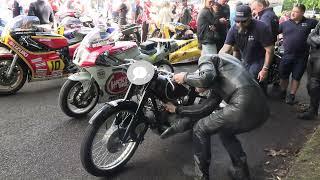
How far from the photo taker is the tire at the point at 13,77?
6457 millimetres

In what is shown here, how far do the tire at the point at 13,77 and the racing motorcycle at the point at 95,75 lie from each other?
159 centimetres

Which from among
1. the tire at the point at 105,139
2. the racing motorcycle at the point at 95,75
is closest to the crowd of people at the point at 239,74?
the tire at the point at 105,139

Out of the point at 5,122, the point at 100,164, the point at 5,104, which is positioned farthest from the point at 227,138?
the point at 5,104

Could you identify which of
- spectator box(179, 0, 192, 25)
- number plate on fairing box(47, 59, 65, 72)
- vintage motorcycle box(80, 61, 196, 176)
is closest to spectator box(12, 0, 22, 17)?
spectator box(179, 0, 192, 25)

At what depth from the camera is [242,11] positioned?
196 inches

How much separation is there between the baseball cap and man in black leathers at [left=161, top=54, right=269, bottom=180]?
1.49 m

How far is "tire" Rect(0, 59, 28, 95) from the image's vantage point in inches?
254

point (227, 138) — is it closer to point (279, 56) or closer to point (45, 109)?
point (45, 109)

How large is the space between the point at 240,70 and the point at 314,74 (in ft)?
8.39

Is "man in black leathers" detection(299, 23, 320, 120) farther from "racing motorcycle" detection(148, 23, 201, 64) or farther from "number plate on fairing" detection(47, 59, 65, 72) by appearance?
"number plate on fairing" detection(47, 59, 65, 72)

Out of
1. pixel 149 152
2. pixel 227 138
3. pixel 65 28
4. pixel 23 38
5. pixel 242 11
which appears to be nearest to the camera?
pixel 227 138

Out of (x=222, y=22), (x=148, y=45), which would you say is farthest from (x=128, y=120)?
(x=222, y=22)

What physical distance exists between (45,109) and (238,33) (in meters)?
3.18

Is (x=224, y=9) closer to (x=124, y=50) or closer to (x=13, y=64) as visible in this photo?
(x=124, y=50)
